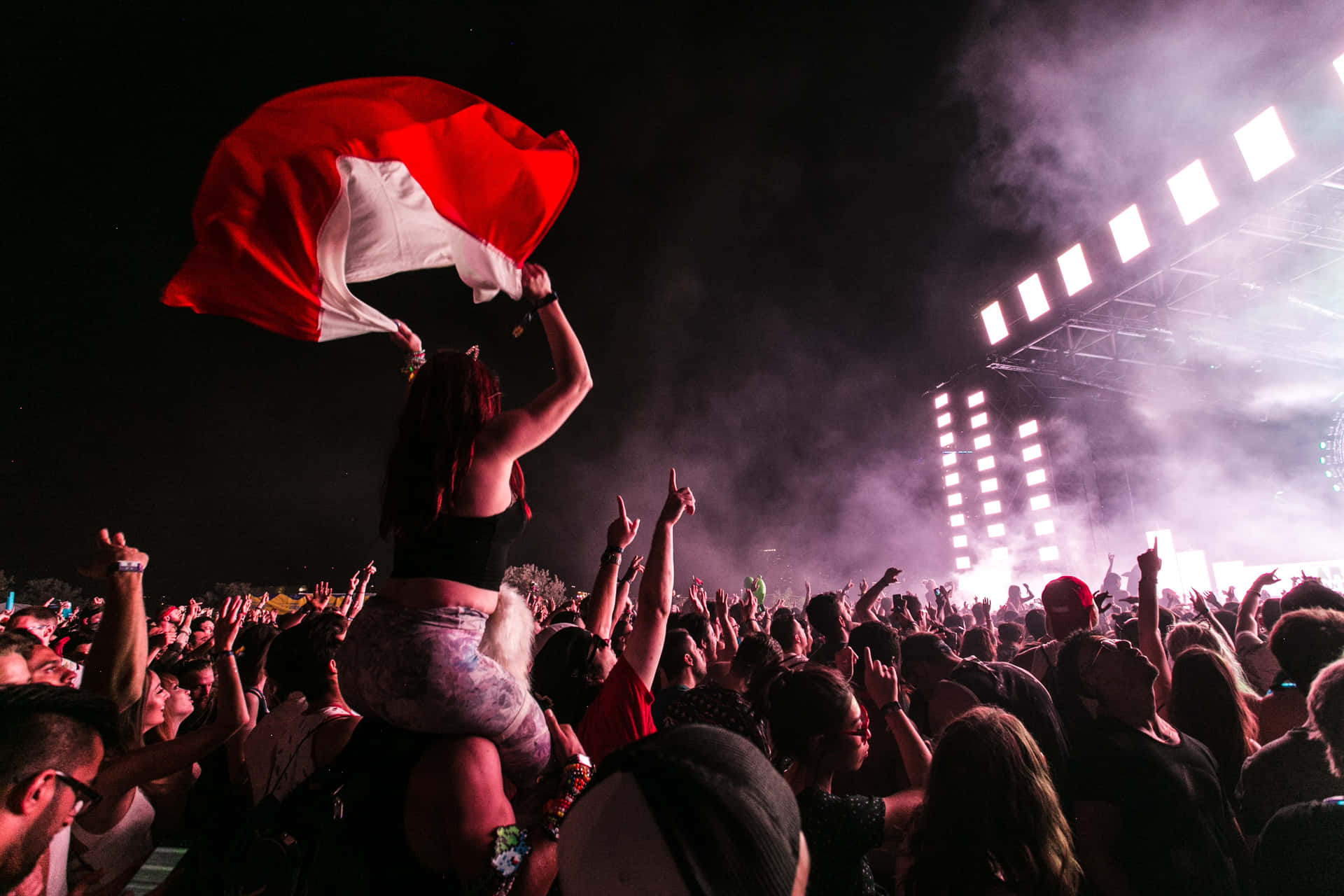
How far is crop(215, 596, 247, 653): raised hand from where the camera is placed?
3.01 m

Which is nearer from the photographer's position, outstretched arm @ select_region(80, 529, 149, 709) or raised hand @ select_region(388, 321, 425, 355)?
outstretched arm @ select_region(80, 529, 149, 709)

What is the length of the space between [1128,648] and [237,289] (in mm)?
4538

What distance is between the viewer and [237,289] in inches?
122

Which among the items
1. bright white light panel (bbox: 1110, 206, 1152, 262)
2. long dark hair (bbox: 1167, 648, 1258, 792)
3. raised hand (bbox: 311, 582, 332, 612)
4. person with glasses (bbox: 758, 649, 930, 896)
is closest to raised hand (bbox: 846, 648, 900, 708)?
person with glasses (bbox: 758, 649, 930, 896)

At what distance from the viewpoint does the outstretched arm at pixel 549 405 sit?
2.15 metres

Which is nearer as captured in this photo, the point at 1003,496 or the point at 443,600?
the point at 443,600

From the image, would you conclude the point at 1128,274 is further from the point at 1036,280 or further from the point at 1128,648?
the point at 1128,648

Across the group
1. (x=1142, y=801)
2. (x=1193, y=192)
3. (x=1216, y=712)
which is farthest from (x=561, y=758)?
(x=1193, y=192)

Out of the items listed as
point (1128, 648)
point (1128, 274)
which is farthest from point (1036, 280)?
point (1128, 648)

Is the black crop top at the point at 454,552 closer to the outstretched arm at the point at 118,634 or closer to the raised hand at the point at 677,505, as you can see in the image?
the raised hand at the point at 677,505

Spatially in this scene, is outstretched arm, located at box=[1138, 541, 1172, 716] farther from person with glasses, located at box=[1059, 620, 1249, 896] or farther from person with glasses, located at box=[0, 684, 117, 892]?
person with glasses, located at box=[0, 684, 117, 892]

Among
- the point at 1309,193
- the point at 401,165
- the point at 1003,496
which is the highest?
the point at 1309,193

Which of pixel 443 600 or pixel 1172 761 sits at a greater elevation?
pixel 443 600

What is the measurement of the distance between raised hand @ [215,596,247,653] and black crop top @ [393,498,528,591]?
1.61 m
